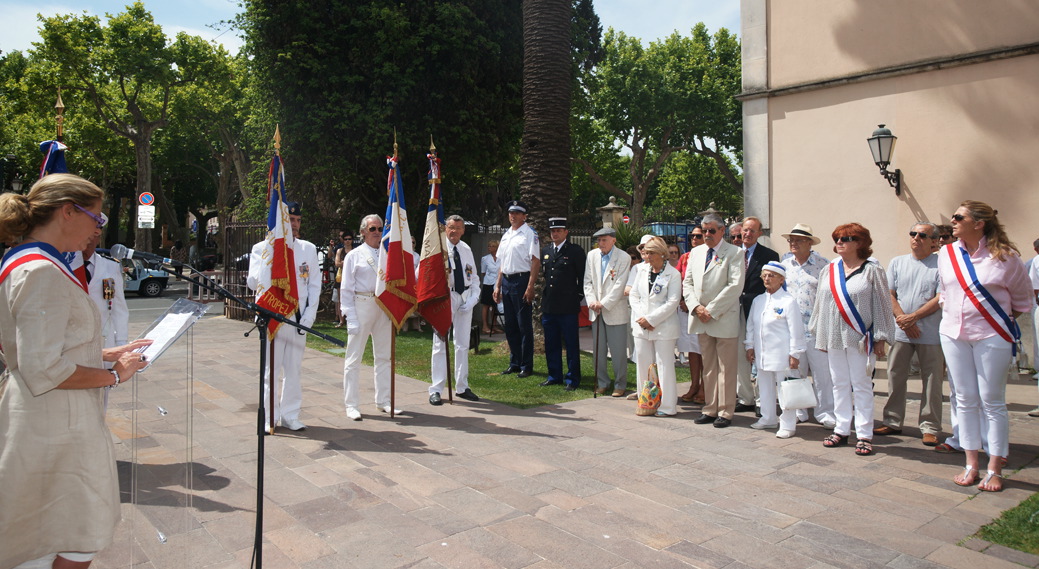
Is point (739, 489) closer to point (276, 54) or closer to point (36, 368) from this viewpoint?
point (36, 368)

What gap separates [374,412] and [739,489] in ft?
Answer: 13.1

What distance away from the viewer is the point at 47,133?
130 ft

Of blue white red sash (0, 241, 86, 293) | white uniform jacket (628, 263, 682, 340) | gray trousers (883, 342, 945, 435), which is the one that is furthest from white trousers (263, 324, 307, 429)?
gray trousers (883, 342, 945, 435)

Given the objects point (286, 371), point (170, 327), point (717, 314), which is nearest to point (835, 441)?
point (717, 314)

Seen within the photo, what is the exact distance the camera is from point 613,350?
8.65 meters

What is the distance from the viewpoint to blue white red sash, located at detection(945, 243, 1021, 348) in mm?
4977

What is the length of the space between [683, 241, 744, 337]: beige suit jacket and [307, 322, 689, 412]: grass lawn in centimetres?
141

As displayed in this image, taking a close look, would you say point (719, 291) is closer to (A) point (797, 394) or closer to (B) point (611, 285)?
(A) point (797, 394)

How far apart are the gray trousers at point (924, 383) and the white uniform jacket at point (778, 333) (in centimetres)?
86

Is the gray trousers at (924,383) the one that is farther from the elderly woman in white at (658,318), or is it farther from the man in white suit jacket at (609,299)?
the man in white suit jacket at (609,299)

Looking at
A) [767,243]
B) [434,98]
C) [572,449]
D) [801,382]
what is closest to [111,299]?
[572,449]

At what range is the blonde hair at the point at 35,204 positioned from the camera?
2.55m

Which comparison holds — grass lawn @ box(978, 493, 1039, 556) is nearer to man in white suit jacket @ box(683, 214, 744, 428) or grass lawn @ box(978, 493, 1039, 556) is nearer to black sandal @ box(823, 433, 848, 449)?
black sandal @ box(823, 433, 848, 449)

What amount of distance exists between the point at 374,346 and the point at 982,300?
548cm
